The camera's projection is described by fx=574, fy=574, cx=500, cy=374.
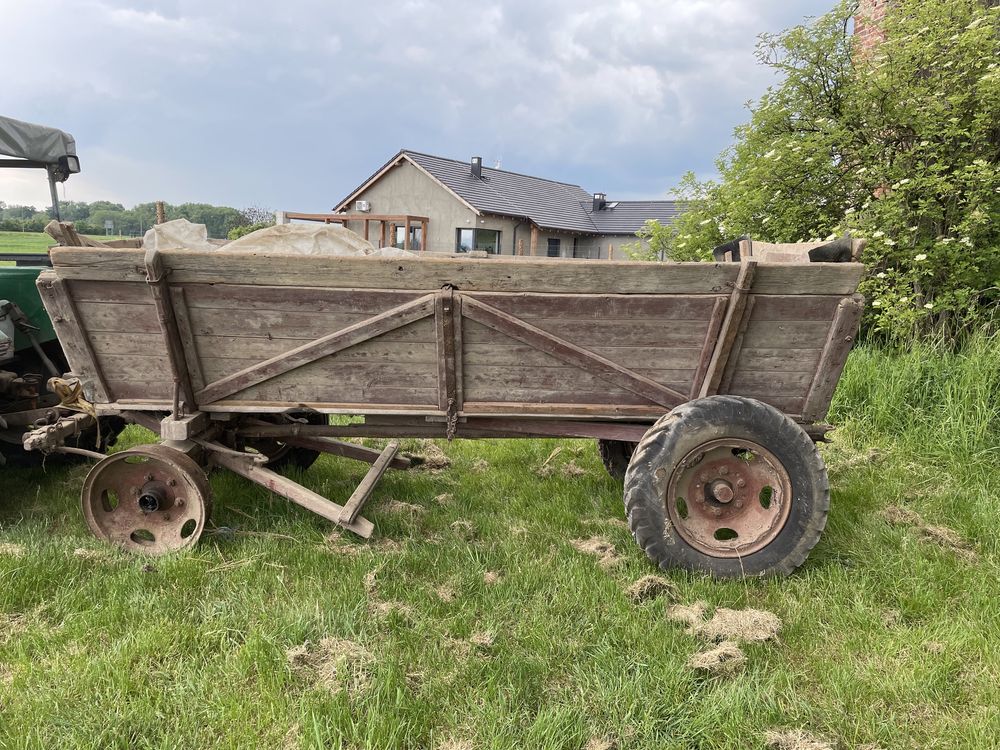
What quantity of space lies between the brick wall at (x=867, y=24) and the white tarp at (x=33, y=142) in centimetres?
840

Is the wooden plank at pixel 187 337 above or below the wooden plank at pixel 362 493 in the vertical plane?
above

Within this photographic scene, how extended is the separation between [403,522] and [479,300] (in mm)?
1611

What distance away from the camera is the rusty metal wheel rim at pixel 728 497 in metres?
2.98

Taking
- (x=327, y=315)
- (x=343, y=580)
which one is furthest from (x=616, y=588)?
(x=327, y=315)

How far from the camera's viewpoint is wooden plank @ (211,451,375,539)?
3.14 metres

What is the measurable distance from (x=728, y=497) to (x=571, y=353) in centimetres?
116

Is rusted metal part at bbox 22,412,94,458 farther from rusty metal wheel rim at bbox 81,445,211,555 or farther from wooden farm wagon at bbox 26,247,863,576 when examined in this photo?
rusty metal wheel rim at bbox 81,445,211,555

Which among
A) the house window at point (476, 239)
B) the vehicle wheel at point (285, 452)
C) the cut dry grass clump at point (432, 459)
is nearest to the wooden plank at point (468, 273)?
the vehicle wheel at point (285, 452)

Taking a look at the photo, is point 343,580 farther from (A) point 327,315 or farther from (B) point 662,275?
(B) point 662,275

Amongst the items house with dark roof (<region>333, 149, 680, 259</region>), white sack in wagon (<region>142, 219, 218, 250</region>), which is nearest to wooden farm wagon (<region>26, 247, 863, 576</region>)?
white sack in wagon (<region>142, 219, 218, 250</region>)

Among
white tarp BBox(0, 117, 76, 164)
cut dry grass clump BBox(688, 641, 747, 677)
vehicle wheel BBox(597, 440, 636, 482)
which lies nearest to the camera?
cut dry grass clump BBox(688, 641, 747, 677)

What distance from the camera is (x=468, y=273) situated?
9.27 feet

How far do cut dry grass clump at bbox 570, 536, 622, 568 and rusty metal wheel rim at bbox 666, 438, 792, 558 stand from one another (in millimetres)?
430

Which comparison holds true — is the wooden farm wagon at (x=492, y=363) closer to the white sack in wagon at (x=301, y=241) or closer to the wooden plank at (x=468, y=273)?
the wooden plank at (x=468, y=273)
